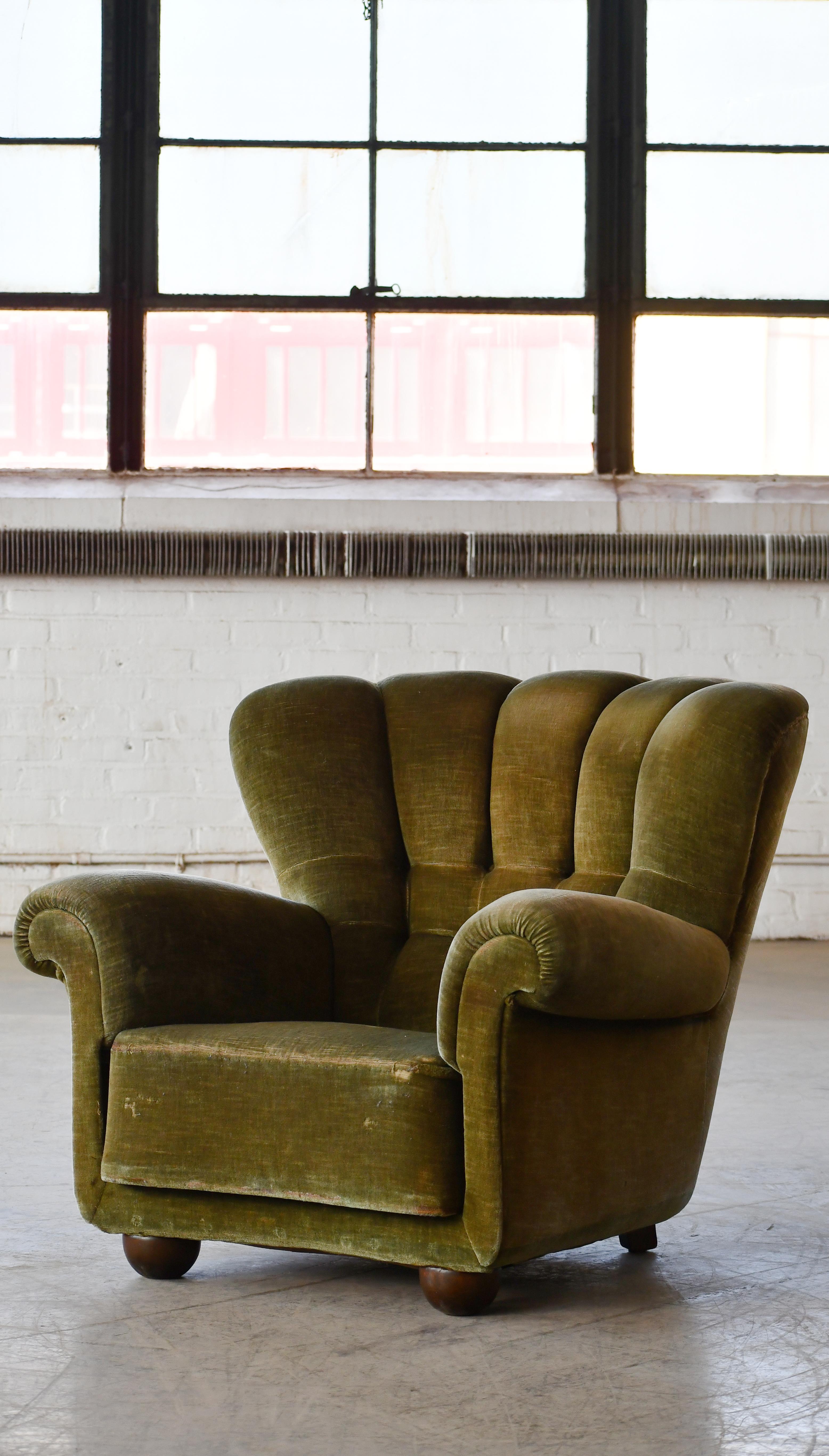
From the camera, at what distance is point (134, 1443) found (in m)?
1.47

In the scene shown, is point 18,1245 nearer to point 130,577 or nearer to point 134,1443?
point 134,1443

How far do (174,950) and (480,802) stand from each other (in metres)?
0.57

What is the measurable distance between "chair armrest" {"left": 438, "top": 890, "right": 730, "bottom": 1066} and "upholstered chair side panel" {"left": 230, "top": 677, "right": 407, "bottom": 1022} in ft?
1.77

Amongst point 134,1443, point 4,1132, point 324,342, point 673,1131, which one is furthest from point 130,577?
point 134,1443

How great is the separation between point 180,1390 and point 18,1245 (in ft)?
2.00

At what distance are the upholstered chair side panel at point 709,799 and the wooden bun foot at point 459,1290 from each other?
55 cm

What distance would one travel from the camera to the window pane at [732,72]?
5324 millimetres

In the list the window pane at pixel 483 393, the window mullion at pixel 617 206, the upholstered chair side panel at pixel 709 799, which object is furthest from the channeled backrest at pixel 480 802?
the window mullion at pixel 617 206

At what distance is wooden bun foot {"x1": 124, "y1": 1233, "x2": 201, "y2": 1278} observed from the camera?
1.99m

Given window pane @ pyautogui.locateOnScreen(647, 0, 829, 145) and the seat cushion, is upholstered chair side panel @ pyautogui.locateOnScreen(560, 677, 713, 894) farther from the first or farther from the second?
window pane @ pyautogui.locateOnScreen(647, 0, 829, 145)

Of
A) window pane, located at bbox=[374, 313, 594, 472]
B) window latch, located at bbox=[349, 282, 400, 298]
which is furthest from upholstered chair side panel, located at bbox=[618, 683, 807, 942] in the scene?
window latch, located at bbox=[349, 282, 400, 298]

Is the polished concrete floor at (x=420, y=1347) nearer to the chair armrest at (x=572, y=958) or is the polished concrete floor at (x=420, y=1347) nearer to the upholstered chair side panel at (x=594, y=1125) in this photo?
the upholstered chair side panel at (x=594, y=1125)

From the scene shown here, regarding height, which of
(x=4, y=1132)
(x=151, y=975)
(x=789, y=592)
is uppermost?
(x=789, y=592)

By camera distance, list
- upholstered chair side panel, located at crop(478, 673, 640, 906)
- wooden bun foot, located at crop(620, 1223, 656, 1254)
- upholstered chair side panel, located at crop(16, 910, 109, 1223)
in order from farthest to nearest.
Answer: upholstered chair side panel, located at crop(478, 673, 640, 906) < wooden bun foot, located at crop(620, 1223, 656, 1254) < upholstered chair side panel, located at crop(16, 910, 109, 1223)
